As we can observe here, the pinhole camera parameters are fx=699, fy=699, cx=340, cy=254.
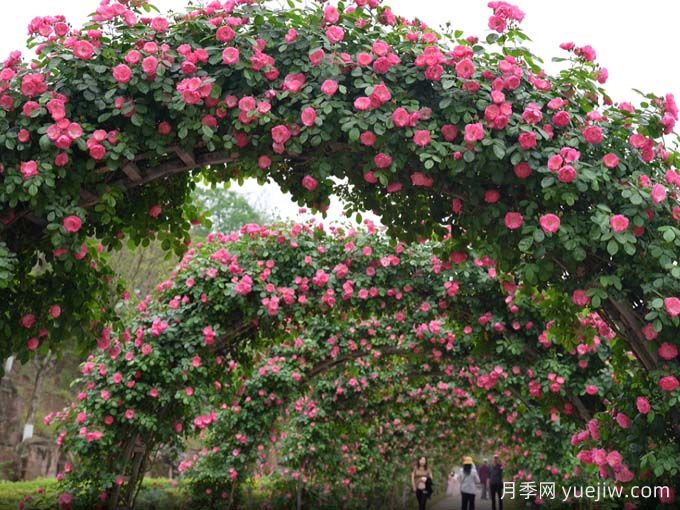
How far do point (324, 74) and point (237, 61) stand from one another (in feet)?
1.25

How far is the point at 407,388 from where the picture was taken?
1005 cm

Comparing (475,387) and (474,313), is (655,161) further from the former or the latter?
(475,387)

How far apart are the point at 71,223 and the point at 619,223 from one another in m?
2.28

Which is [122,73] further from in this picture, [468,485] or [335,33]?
[468,485]

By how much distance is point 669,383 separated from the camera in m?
2.91

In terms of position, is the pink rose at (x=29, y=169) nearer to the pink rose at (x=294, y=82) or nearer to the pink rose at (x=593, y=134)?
the pink rose at (x=294, y=82)

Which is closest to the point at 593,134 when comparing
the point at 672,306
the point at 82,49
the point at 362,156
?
the point at 672,306

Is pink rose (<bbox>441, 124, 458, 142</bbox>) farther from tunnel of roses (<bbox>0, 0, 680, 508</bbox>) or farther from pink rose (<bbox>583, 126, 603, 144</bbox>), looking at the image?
pink rose (<bbox>583, 126, 603, 144</bbox>)

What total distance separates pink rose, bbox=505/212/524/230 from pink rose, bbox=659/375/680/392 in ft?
2.88

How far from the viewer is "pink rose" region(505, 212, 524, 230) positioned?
118 inches

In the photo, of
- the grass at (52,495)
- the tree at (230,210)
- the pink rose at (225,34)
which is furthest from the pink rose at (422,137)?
the tree at (230,210)

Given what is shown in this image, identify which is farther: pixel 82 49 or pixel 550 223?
pixel 82 49

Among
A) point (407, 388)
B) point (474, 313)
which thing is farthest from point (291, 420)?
point (474, 313)

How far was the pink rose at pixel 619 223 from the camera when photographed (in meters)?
2.78
